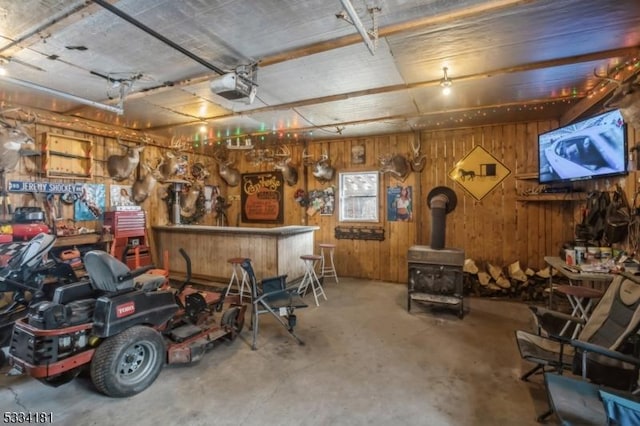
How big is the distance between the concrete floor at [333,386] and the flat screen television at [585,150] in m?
2.02

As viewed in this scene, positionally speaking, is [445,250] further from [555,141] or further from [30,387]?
[30,387]

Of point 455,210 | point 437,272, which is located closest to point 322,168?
point 455,210

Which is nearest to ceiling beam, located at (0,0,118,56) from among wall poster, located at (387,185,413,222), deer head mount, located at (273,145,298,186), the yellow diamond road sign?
deer head mount, located at (273,145,298,186)

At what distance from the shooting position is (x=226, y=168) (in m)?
7.02

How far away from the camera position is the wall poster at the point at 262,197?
6949mm

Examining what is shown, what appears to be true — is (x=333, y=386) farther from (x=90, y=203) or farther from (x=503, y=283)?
(x=90, y=203)

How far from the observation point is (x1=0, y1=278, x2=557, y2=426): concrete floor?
7.18ft

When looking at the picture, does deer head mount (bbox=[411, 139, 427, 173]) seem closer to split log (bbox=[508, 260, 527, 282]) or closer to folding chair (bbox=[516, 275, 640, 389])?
split log (bbox=[508, 260, 527, 282])

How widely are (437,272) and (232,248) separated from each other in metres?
3.19

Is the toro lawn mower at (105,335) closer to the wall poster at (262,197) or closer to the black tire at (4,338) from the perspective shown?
the black tire at (4,338)

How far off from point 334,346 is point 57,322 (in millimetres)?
2381

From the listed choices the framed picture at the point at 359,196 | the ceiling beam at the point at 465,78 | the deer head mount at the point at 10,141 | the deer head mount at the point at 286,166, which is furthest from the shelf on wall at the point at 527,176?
the deer head mount at the point at 10,141

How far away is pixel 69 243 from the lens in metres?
4.30

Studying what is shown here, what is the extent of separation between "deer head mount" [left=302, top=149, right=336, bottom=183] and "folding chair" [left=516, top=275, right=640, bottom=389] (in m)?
4.23
